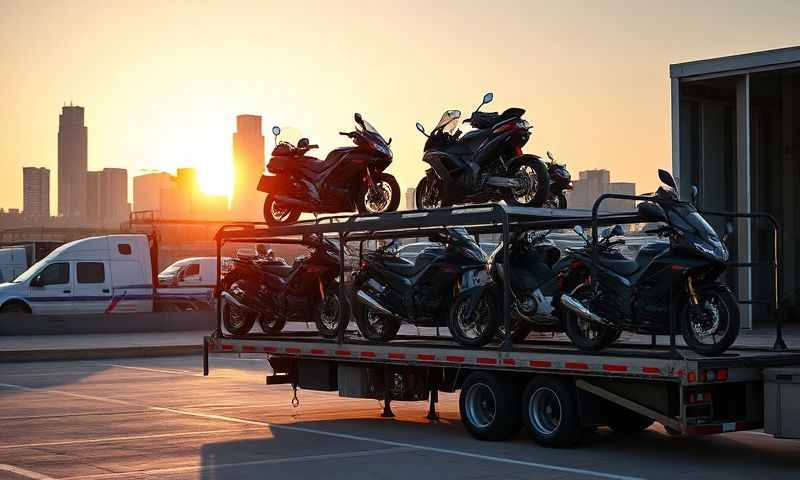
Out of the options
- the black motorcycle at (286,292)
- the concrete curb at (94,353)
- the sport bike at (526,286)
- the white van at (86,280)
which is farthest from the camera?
the white van at (86,280)

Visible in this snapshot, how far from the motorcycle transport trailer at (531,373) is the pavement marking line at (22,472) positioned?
420cm

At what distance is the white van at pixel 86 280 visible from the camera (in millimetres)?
32156

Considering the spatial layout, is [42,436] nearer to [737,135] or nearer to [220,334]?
[220,334]

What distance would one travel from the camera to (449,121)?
47.3 feet

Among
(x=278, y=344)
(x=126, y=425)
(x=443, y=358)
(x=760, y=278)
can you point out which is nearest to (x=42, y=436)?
(x=126, y=425)

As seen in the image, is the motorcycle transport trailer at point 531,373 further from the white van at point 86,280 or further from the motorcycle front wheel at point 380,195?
the white van at point 86,280

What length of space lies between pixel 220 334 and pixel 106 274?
1696 centimetres

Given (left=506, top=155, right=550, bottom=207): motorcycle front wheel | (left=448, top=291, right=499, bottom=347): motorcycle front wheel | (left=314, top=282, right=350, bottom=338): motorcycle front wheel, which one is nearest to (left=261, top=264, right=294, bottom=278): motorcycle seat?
(left=314, top=282, right=350, bottom=338): motorcycle front wheel

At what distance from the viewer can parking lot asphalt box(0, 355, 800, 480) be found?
1086 centimetres

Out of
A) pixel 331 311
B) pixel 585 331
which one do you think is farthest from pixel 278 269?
pixel 585 331

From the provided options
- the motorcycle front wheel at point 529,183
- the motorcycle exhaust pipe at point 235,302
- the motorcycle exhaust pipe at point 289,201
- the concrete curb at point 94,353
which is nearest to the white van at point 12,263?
the concrete curb at point 94,353

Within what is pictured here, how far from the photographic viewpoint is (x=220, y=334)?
1658 cm

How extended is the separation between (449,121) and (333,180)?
198cm

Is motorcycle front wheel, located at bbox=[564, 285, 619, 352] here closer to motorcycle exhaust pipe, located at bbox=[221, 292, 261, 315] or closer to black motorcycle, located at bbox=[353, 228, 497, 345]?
black motorcycle, located at bbox=[353, 228, 497, 345]
